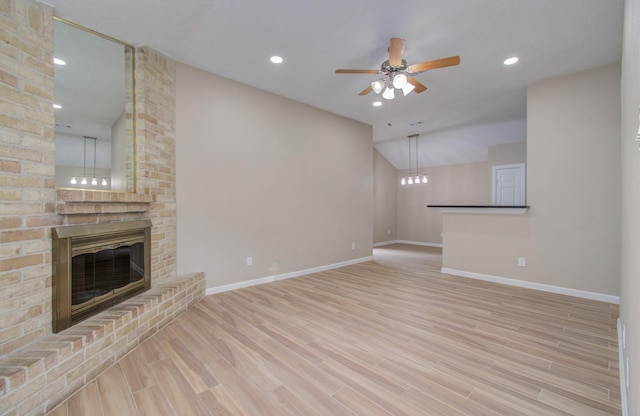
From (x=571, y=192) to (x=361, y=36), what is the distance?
3.37 metres

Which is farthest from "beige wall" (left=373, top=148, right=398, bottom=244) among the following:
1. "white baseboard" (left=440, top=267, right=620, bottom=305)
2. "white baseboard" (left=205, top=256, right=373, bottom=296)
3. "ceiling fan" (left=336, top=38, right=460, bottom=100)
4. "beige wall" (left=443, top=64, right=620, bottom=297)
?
"ceiling fan" (left=336, top=38, right=460, bottom=100)

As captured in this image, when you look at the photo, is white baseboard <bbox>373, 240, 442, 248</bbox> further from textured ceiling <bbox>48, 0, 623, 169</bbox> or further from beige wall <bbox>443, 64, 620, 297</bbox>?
textured ceiling <bbox>48, 0, 623, 169</bbox>

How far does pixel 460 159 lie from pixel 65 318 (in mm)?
8385

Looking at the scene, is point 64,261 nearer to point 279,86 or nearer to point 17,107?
point 17,107

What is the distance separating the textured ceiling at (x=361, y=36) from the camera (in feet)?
7.94

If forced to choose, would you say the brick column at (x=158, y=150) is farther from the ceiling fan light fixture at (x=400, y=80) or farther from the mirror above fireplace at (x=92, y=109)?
the ceiling fan light fixture at (x=400, y=80)

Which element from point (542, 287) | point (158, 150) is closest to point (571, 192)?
point (542, 287)

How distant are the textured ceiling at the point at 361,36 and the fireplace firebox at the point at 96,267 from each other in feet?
6.35

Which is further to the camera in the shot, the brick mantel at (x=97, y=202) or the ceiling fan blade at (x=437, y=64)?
the ceiling fan blade at (x=437, y=64)

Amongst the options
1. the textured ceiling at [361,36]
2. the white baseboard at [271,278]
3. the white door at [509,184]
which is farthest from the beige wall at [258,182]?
the white door at [509,184]

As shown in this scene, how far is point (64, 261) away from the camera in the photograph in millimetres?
2066

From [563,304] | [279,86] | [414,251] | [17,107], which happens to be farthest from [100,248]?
[414,251]

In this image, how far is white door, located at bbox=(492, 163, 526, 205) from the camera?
6528 mm

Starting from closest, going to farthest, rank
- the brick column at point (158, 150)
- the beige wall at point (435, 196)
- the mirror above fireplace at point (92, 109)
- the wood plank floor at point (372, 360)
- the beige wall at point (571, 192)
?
the wood plank floor at point (372, 360)
the mirror above fireplace at point (92, 109)
the brick column at point (158, 150)
the beige wall at point (571, 192)
the beige wall at point (435, 196)
